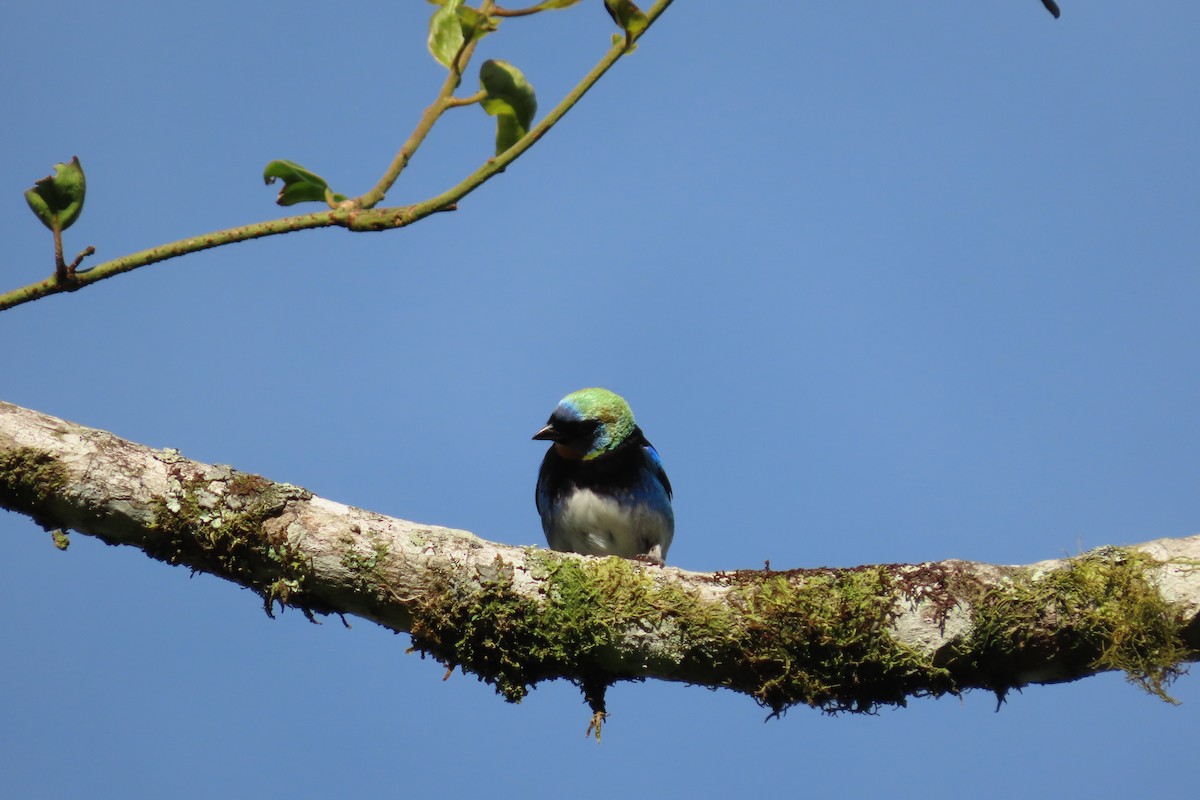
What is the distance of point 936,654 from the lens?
402 cm

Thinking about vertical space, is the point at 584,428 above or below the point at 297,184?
above

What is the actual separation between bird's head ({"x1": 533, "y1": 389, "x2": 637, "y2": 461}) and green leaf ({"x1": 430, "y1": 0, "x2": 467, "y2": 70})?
5.83 metres

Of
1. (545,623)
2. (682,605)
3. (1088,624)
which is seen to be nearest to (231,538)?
(545,623)

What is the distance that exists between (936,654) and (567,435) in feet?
12.7

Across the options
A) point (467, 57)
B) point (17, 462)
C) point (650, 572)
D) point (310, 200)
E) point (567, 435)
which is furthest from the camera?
point (567, 435)

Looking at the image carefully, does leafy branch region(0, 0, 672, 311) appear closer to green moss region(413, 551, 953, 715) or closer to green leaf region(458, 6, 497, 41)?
green leaf region(458, 6, 497, 41)

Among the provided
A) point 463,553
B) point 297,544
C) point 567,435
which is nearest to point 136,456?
point 297,544

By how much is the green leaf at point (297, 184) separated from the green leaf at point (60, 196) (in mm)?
280

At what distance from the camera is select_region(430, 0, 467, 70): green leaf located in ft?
5.68

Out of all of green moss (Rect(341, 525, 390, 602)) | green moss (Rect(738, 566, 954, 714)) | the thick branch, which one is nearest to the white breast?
the thick branch

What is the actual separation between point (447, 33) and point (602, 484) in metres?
5.71

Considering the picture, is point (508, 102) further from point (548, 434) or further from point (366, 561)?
point (548, 434)

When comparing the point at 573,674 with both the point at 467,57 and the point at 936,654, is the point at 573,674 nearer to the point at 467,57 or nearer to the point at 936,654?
the point at 936,654

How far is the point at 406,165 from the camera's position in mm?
1640
